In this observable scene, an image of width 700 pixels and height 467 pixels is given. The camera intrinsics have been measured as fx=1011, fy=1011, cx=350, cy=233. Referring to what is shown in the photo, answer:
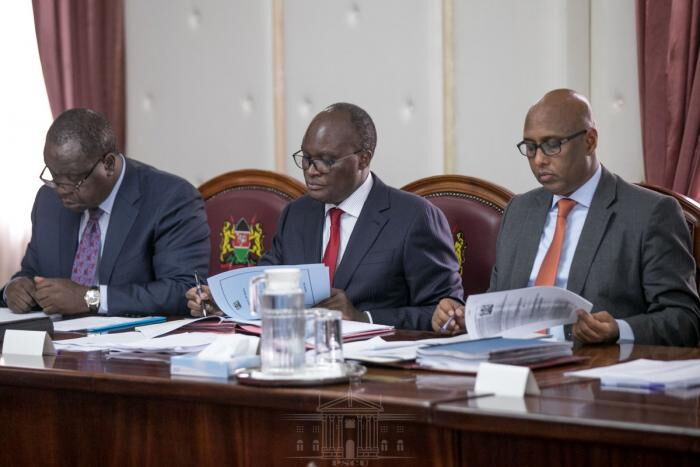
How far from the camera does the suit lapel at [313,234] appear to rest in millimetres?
3203

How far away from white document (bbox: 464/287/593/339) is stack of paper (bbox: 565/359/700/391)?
0.90ft

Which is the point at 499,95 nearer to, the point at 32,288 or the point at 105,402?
the point at 32,288

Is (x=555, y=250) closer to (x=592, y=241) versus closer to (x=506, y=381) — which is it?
(x=592, y=241)

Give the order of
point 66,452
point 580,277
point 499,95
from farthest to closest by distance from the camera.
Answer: point 499,95
point 580,277
point 66,452

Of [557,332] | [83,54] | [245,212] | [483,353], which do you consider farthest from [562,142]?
[83,54]

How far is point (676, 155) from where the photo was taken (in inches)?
138

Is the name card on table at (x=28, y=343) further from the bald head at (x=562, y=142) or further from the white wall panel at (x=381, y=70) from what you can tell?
the white wall panel at (x=381, y=70)

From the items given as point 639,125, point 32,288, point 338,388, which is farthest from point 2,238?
point 338,388

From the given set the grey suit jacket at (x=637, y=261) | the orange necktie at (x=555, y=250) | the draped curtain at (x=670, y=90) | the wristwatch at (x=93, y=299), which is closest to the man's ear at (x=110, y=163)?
the wristwatch at (x=93, y=299)

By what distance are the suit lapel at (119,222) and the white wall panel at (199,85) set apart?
1.22 metres

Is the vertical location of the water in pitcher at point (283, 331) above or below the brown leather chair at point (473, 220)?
below

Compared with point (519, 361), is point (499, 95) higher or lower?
higher

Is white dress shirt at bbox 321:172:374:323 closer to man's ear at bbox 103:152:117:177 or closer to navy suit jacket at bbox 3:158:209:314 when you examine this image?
navy suit jacket at bbox 3:158:209:314

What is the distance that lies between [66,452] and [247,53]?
2.89 m
